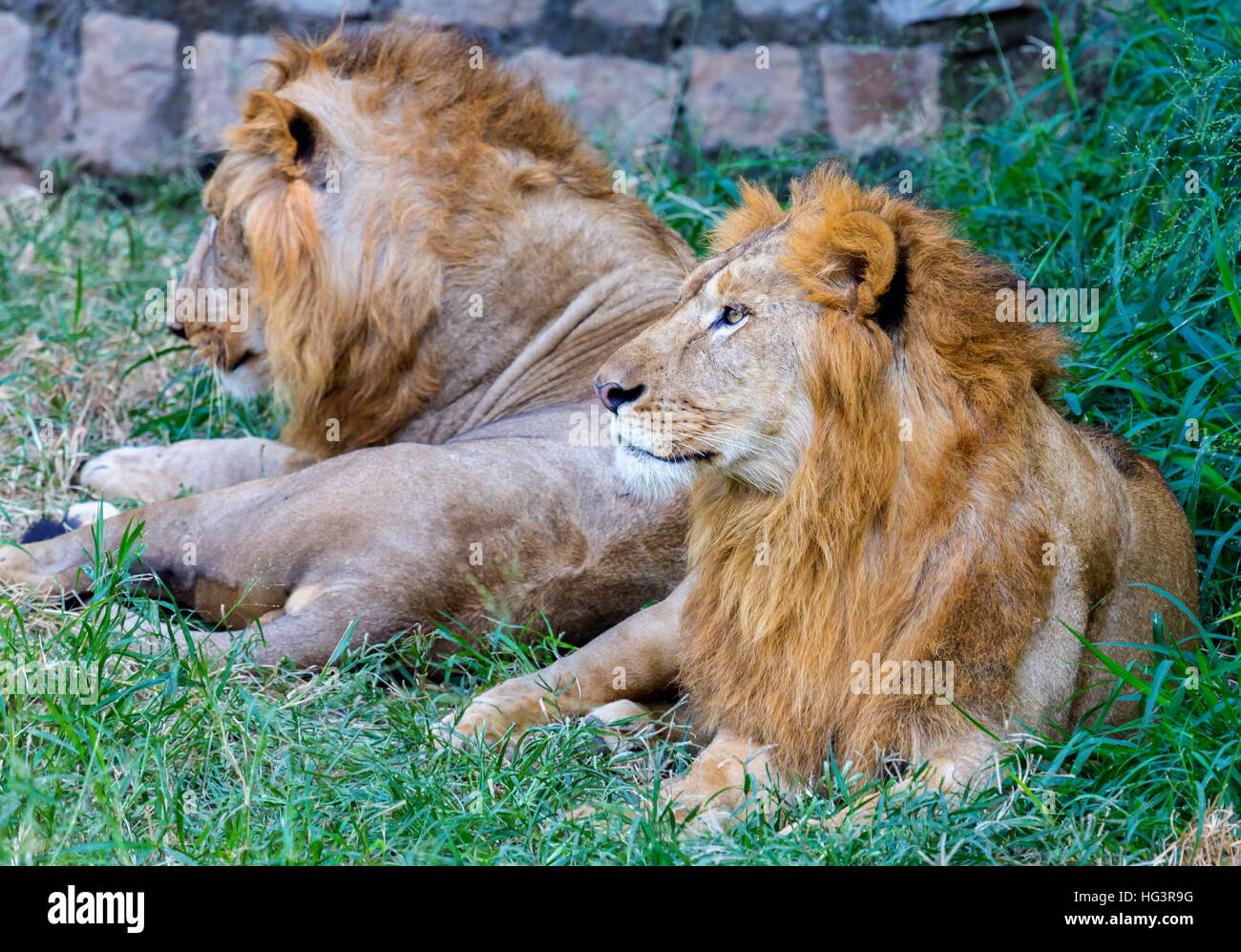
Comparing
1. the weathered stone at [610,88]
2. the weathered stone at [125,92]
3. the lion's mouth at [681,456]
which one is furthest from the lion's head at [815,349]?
the weathered stone at [125,92]

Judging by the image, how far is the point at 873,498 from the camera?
3.27 metres

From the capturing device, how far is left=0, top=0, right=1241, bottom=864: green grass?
3186 millimetres

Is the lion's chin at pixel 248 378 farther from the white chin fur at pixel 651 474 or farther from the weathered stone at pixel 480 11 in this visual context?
the weathered stone at pixel 480 11

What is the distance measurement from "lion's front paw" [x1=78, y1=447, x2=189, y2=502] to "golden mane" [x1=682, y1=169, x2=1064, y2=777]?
8.26ft

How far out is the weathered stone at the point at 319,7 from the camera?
7.03 metres

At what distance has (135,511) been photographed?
171 inches

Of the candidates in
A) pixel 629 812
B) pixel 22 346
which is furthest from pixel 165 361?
pixel 629 812

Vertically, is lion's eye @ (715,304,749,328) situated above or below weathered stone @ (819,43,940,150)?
below

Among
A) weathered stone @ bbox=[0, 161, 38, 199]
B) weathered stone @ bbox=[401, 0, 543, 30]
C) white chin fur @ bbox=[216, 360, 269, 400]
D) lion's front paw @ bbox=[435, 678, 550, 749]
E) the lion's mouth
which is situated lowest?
lion's front paw @ bbox=[435, 678, 550, 749]

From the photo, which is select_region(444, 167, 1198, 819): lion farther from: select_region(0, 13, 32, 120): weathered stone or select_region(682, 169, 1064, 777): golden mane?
select_region(0, 13, 32, 120): weathered stone

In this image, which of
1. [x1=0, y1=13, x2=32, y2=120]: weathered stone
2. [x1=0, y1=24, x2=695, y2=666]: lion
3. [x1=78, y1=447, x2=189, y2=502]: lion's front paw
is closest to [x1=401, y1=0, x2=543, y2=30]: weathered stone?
[x1=0, y1=13, x2=32, y2=120]: weathered stone

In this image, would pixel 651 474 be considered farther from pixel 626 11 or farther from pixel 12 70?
pixel 12 70
